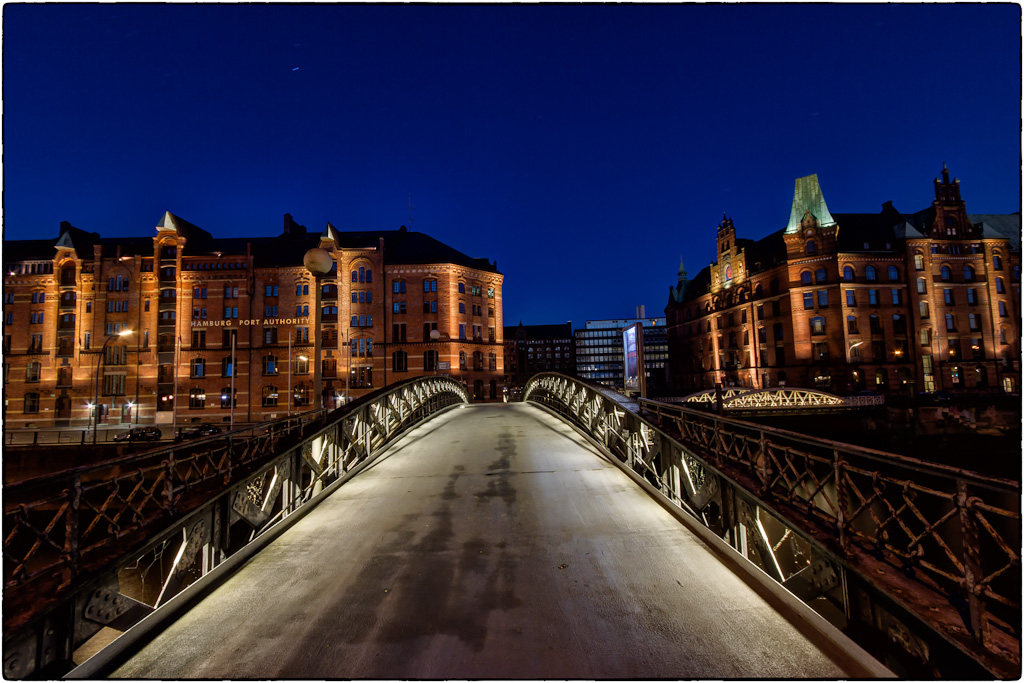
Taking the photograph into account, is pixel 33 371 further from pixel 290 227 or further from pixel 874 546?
pixel 874 546

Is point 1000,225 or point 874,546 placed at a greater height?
point 1000,225

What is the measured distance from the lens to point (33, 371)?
143 feet

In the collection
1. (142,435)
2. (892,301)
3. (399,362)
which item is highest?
(892,301)

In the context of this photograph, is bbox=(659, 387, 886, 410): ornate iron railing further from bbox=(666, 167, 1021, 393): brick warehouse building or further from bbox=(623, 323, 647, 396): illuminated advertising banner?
bbox=(623, 323, 647, 396): illuminated advertising banner

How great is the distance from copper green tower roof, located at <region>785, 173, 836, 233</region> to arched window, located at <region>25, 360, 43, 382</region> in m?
81.5

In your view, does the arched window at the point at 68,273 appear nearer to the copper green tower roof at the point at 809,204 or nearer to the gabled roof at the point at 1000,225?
the copper green tower roof at the point at 809,204

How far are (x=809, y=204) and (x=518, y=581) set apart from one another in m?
55.8

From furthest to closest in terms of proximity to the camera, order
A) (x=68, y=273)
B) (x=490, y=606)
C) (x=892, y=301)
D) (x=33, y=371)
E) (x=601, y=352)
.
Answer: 1. (x=601, y=352)
2. (x=68, y=273)
3. (x=892, y=301)
4. (x=33, y=371)
5. (x=490, y=606)

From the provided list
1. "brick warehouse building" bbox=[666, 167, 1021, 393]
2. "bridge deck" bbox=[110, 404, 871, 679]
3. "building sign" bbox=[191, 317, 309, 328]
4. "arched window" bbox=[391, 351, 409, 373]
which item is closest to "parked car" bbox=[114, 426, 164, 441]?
"building sign" bbox=[191, 317, 309, 328]

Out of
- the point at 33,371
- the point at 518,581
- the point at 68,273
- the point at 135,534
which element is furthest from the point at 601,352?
the point at 135,534

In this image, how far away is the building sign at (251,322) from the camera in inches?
1692

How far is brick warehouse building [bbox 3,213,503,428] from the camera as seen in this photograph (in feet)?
139

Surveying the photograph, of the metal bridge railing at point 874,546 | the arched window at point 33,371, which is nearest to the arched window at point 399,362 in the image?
the arched window at point 33,371

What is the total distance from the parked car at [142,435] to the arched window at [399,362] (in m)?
18.9
